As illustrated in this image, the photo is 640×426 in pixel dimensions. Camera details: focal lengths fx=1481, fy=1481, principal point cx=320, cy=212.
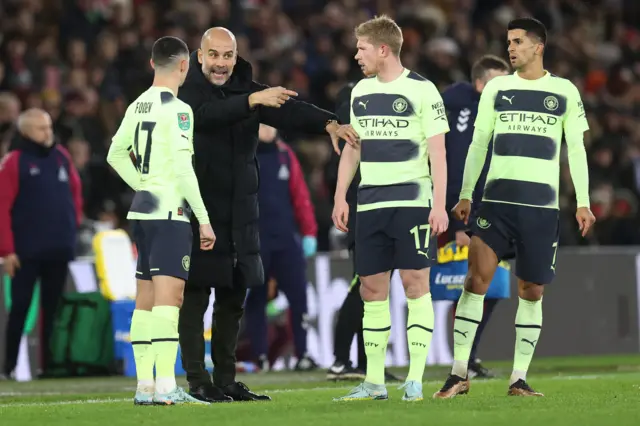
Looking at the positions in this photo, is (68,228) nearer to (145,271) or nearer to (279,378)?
(279,378)

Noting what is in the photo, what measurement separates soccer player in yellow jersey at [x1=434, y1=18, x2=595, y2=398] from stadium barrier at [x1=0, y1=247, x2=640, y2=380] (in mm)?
5019

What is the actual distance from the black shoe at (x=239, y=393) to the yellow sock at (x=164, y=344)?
81 centimetres

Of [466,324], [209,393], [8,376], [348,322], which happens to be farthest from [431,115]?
[8,376]

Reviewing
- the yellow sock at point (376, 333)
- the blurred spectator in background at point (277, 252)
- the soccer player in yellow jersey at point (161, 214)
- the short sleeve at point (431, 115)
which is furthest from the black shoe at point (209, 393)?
the blurred spectator in background at point (277, 252)

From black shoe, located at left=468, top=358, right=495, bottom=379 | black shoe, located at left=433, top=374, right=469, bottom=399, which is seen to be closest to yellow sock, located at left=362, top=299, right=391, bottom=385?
black shoe, located at left=433, top=374, right=469, bottom=399

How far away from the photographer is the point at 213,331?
30.9 feet

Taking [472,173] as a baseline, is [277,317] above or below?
below

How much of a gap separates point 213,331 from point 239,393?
43 centimetres

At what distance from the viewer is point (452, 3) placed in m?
23.2

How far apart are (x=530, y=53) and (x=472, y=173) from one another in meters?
0.81

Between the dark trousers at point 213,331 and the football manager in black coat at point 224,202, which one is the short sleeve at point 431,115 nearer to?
the football manager in black coat at point 224,202

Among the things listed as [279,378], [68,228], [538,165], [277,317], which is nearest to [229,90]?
[538,165]

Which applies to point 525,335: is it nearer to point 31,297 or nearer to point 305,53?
point 31,297

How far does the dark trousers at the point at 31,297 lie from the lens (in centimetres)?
1311
